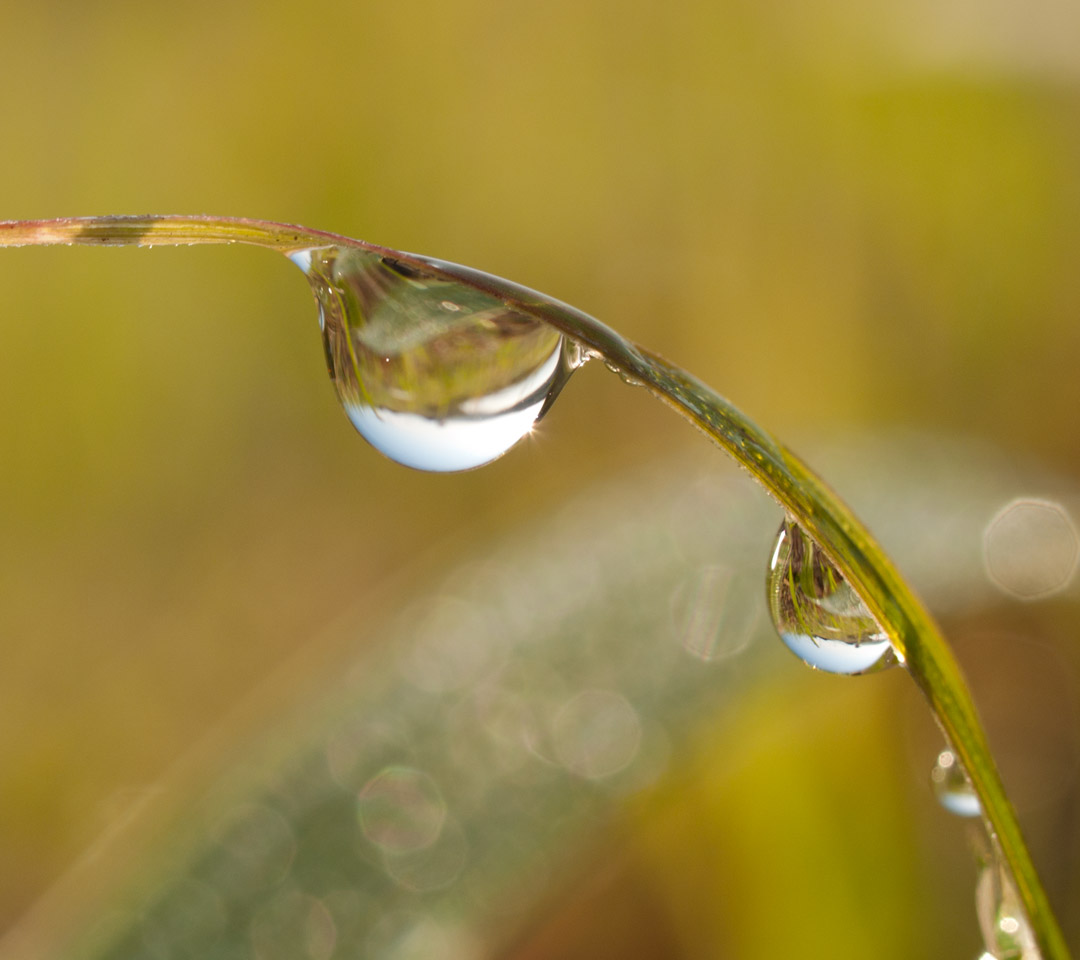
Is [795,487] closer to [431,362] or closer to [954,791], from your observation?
[431,362]

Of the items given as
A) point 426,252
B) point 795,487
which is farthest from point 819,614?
point 426,252

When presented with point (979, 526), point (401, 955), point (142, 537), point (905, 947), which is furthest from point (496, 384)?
point (142, 537)

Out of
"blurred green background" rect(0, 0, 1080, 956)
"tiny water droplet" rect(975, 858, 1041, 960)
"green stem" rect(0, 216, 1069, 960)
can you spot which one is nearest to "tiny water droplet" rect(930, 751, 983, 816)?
"tiny water droplet" rect(975, 858, 1041, 960)

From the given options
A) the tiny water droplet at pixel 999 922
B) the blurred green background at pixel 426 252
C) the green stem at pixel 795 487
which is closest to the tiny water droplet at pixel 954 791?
the tiny water droplet at pixel 999 922

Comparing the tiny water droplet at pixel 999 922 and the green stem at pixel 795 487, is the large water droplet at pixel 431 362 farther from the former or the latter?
the tiny water droplet at pixel 999 922

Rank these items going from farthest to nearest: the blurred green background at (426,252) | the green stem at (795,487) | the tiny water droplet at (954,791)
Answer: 1. the blurred green background at (426,252)
2. the tiny water droplet at (954,791)
3. the green stem at (795,487)

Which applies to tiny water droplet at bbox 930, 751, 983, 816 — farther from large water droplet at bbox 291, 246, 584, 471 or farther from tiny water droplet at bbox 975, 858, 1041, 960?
large water droplet at bbox 291, 246, 584, 471

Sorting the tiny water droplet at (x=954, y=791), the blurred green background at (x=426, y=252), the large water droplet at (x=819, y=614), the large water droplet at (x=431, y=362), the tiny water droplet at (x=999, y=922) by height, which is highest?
the blurred green background at (x=426, y=252)

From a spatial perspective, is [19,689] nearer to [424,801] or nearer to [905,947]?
[424,801]
